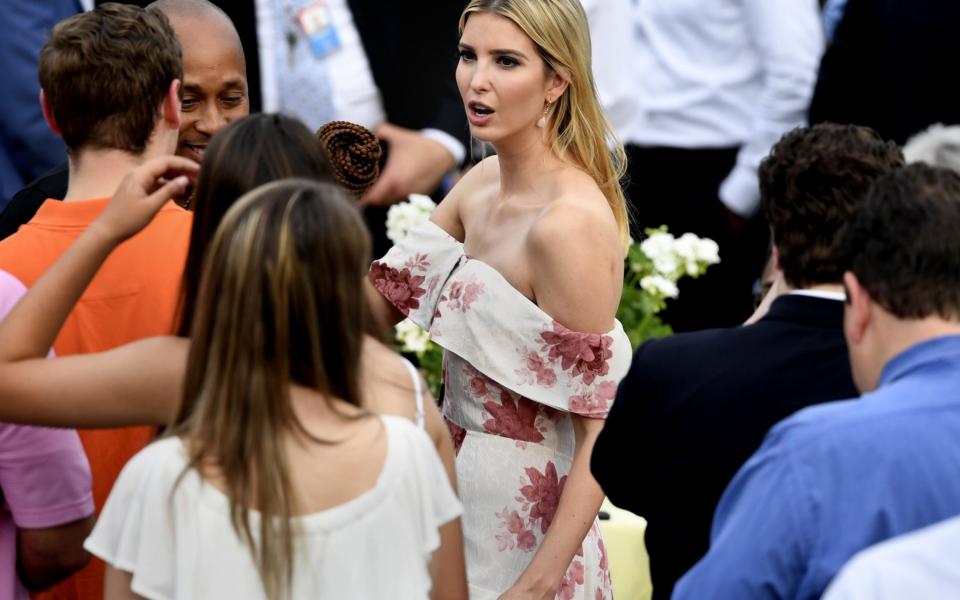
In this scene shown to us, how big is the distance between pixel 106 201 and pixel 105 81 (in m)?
0.22

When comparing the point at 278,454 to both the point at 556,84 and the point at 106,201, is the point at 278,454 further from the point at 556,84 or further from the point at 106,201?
the point at 556,84

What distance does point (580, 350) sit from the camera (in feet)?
10.0

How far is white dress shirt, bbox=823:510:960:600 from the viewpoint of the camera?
1547mm

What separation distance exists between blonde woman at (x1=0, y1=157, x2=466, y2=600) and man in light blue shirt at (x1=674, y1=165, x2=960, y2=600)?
46 cm

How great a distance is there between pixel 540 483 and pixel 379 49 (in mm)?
2755

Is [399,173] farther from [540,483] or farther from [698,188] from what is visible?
[540,483]

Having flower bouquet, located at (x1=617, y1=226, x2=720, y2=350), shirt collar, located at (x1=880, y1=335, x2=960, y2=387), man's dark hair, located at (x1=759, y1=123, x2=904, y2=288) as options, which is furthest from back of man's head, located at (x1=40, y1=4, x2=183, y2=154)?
flower bouquet, located at (x1=617, y1=226, x2=720, y2=350)

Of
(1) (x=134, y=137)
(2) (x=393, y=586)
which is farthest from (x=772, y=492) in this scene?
(1) (x=134, y=137)

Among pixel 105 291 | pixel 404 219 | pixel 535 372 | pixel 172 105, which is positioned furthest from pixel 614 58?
pixel 105 291

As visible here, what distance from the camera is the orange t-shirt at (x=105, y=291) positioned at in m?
2.68

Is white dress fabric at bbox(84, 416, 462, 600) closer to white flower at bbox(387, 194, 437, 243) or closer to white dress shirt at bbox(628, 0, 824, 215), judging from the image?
white flower at bbox(387, 194, 437, 243)

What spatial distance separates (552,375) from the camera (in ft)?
10.2

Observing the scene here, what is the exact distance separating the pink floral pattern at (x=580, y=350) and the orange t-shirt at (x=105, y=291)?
0.79m

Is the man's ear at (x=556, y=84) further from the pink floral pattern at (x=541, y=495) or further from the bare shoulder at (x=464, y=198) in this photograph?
the pink floral pattern at (x=541, y=495)
